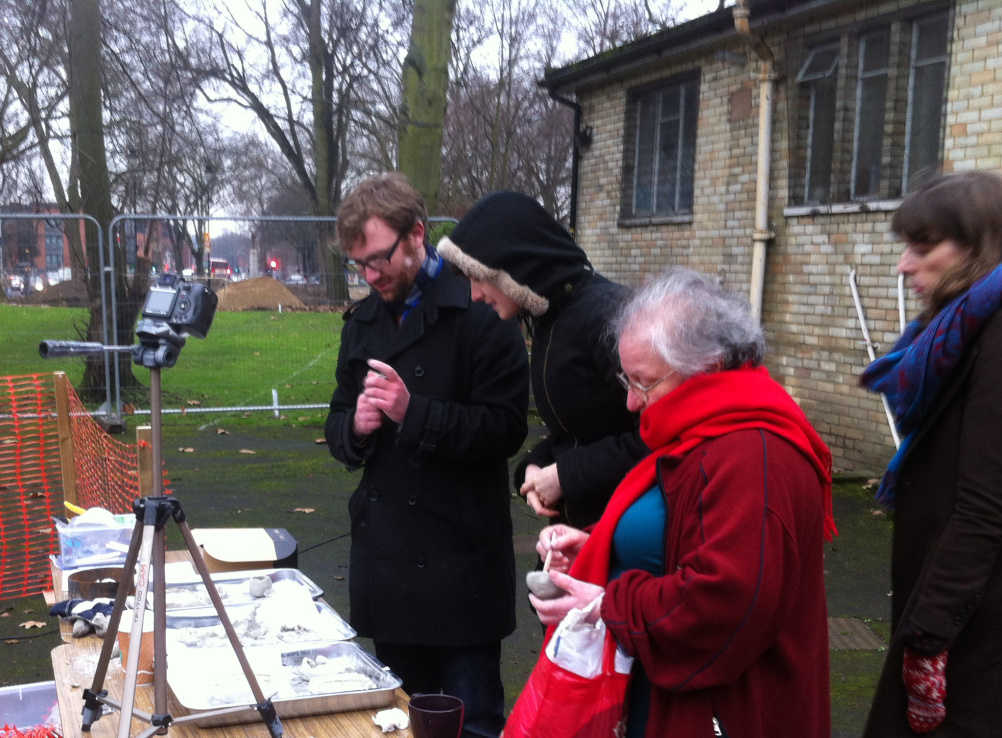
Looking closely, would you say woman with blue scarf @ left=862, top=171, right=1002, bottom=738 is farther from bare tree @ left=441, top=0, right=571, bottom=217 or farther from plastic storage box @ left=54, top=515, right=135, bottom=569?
bare tree @ left=441, top=0, right=571, bottom=217

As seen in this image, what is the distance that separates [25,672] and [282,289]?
258 inches

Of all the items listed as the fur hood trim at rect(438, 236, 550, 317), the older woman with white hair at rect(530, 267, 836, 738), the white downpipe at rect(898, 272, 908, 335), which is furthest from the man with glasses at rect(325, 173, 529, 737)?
the white downpipe at rect(898, 272, 908, 335)

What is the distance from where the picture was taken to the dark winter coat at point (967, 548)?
2031 mm

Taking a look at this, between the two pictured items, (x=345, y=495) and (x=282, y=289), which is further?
(x=282, y=289)

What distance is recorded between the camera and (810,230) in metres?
8.70

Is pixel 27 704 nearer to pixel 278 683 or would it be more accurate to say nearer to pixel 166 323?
pixel 278 683

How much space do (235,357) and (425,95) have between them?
11.9ft

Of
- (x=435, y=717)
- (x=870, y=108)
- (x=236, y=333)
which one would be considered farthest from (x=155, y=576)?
(x=236, y=333)

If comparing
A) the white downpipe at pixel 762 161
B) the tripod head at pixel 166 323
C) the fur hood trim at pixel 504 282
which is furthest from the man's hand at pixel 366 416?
the white downpipe at pixel 762 161

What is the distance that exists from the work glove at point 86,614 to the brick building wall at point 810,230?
6624 mm

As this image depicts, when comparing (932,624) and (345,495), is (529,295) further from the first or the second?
(345,495)

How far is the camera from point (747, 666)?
5.35 ft

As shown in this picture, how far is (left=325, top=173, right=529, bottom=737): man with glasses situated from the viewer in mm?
2619

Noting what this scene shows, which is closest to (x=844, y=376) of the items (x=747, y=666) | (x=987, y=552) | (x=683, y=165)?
(x=683, y=165)
